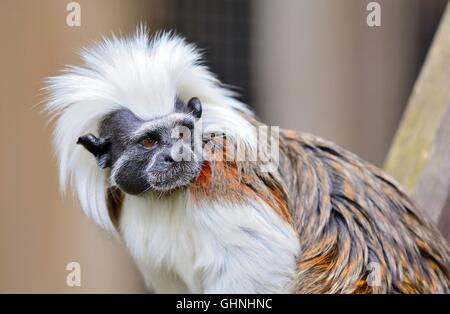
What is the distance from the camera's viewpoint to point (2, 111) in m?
6.91

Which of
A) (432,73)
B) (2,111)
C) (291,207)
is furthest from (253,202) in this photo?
(2,111)

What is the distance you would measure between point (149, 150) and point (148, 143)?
0.03 metres

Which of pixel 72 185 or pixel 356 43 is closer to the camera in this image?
pixel 72 185

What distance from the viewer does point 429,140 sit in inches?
168

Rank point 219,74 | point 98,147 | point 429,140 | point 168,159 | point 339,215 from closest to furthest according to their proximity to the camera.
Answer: point 168,159, point 98,147, point 339,215, point 429,140, point 219,74

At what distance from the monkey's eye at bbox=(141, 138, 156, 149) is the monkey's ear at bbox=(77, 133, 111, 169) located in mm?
171

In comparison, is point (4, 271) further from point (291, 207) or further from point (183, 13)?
point (291, 207)

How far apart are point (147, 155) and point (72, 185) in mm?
430

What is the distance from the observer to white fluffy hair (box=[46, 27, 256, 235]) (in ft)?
12.1

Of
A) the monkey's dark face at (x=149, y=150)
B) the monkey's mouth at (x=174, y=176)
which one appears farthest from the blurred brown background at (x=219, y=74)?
the monkey's mouth at (x=174, y=176)

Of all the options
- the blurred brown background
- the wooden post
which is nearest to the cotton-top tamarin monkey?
the wooden post

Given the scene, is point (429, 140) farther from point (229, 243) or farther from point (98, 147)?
point (98, 147)

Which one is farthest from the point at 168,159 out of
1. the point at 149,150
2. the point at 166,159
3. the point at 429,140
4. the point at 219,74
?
the point at 219,74

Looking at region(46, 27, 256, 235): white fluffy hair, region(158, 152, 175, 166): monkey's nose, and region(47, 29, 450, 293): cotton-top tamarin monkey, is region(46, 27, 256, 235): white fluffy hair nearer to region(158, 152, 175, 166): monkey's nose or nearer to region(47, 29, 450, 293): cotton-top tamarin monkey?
region(47, 29, 450, 293): cotton-top tamarin monkey
